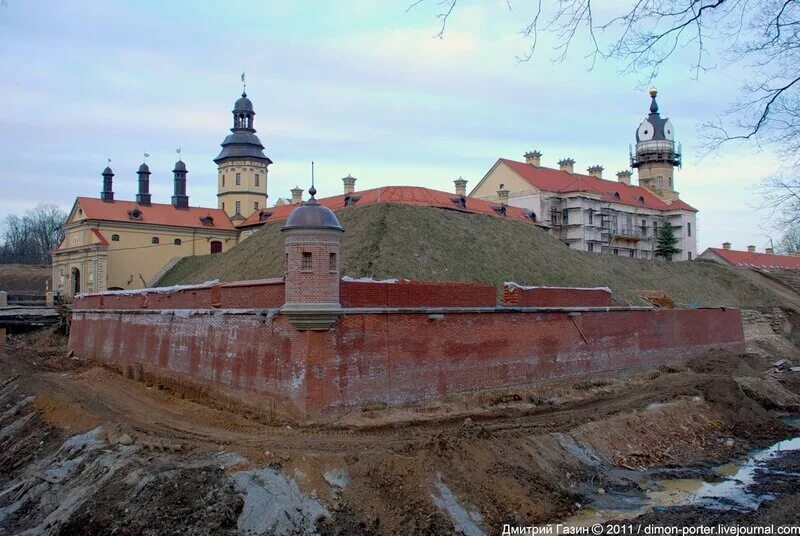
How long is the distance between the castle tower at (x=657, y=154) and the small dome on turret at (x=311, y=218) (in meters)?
57.5

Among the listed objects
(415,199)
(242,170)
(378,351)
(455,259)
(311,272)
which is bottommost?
(378,351)

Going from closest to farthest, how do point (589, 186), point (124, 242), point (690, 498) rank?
point (690, 498), point (124, 242), point (589, 186)

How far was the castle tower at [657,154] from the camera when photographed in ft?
221

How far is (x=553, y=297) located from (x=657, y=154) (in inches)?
2013

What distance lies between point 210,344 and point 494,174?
136 feet

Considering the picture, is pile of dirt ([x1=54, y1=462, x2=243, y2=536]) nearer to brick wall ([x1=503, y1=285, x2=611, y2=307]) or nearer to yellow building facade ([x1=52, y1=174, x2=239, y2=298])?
brick wall ([x1=503, y1=285, x2=611, y2=307])

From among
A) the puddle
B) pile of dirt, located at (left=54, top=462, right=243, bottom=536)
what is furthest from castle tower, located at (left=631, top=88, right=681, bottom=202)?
pile of dirt, located at (left=54, top=462, right=243, bottom=536)

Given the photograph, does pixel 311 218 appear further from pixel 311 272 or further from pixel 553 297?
pixel 553 297

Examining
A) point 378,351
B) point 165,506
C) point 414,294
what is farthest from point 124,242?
point 165,506

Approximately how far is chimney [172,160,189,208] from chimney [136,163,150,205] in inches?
93.7

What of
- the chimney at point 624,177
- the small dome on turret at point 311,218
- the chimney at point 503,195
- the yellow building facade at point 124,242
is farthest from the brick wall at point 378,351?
the chimney at point 624,177

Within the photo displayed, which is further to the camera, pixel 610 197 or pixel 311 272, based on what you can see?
pixel 610 197

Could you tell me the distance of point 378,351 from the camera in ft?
56.0

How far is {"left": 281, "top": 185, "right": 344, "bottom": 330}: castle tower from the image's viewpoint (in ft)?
51.8
